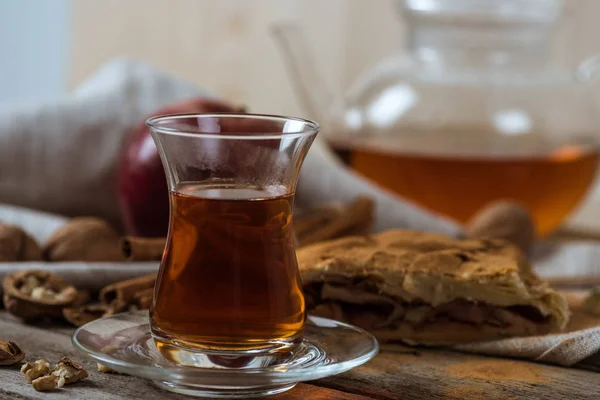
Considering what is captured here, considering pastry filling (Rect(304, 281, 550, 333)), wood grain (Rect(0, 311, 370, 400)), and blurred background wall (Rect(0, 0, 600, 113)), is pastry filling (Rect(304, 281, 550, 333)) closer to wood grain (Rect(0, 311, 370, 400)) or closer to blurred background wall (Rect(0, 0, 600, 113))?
wood grain (Rect(0, 311, 370, 400))

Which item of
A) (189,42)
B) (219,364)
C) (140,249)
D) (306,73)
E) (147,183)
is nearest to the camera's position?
(219,364)

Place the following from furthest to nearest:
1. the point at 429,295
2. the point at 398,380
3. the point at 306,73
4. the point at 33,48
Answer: the point at 33,48, the point at 306,73, the point at 429,295, the point at 398,380

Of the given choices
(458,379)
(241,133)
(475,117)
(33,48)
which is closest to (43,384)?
(241,133)

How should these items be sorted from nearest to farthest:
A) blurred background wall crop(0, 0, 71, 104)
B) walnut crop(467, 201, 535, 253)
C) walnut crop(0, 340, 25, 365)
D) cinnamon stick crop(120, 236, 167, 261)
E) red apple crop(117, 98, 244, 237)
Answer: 1. walnut crop(0, 340, 25, 365)
2. cinnamon stick crop(120, 236, 167, 261)
3. red apple crop(117, 98, 244, 237)
4. walnut crop(467, 201, 535, 253)
5. blurred background wall crop(0, 0, 71, 104)

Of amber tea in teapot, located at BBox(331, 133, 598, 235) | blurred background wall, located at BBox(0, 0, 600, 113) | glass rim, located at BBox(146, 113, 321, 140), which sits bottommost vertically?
amber tea in teapot, located at BBox(331, 133, 598, 235)

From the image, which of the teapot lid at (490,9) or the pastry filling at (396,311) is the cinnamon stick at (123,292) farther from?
the teapot lid at (490,9)

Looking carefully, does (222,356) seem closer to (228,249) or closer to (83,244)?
(228,249)

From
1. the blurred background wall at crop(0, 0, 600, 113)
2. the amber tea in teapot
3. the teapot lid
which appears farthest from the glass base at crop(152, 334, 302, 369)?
the blurred background wall at crop(0, 0, 600, 113)
